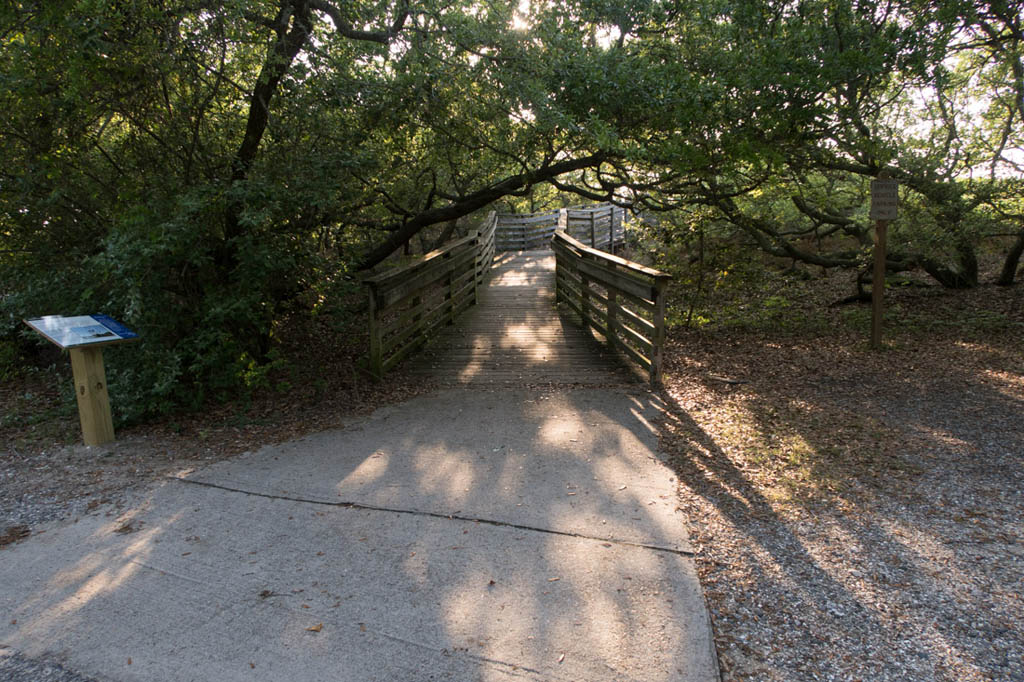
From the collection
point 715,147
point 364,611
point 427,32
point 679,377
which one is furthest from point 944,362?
point 364,611

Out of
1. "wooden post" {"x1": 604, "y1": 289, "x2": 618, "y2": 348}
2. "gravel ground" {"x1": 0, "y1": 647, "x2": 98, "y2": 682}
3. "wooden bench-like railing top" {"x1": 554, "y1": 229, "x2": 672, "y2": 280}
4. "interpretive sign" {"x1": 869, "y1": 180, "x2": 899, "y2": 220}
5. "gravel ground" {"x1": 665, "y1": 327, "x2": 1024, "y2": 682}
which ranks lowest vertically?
"gravel ground" {"x1": 665, "y1": 327, "x2": 1024, "y2": 682}

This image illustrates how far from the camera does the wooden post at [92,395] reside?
16.6ft

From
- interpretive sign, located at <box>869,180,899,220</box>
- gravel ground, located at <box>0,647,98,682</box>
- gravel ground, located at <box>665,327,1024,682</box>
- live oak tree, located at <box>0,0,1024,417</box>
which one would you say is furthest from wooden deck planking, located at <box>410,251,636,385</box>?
gravel ground, located at <box>0,647,98,682</box>

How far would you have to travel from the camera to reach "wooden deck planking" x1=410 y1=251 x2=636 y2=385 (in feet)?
24.7

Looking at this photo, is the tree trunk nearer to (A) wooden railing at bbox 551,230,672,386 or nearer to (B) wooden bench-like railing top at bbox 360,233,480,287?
(A) wooden railing at bbox 551,230,672,386

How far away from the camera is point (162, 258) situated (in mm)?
5711

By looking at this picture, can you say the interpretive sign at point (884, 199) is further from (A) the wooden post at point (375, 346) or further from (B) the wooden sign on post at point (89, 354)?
(B) the wooden sign on post at point (89, 354)

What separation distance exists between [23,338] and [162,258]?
4291 mm

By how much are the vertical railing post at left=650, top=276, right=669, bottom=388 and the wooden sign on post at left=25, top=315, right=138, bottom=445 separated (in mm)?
4858

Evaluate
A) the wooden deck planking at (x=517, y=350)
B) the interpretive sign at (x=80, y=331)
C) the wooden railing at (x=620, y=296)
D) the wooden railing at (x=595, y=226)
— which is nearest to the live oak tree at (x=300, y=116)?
the interpretive sign at (x=80, y=331)

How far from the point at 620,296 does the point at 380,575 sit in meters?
6.44

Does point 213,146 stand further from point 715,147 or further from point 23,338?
point 715,147

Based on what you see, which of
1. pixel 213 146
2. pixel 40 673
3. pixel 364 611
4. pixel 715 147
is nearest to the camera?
pixel 40 673

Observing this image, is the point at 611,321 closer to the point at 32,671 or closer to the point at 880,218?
the point at 880,218
